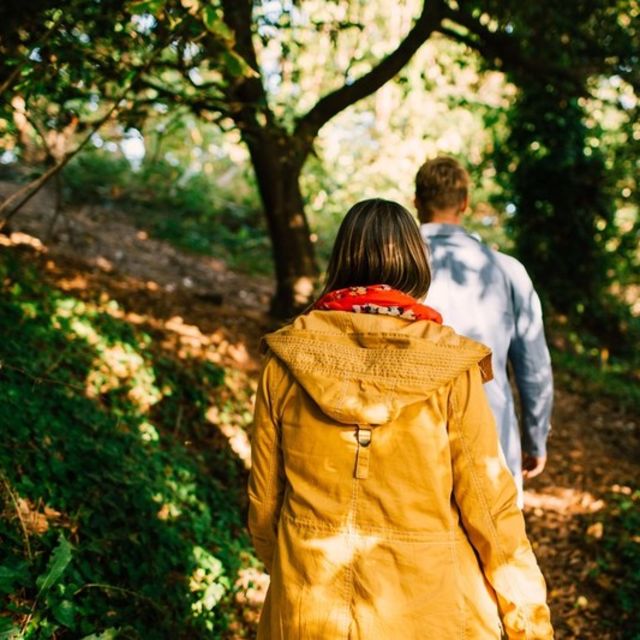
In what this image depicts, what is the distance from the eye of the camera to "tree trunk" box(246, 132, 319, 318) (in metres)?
7.19

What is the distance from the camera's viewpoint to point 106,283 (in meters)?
7.48

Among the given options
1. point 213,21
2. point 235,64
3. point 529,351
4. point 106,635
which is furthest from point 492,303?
point 106,635

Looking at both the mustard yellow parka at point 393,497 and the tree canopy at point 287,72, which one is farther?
the tree canopy at point 287,72

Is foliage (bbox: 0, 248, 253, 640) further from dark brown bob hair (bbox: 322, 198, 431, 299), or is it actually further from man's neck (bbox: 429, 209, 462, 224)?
man's neck (bbox: 429, 209, 462, 224)

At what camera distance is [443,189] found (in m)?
3.18

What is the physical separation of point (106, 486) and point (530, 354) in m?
2.49

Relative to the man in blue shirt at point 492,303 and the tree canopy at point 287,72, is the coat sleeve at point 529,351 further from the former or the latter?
the tree canopy at point 287,72

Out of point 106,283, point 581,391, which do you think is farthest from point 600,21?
point 106,283

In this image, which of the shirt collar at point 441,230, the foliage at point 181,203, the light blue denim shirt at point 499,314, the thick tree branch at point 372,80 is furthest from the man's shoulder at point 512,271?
the foliage at point 181,203

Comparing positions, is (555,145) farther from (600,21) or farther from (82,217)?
(82,217)

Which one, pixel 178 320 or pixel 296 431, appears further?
pixel 178 320

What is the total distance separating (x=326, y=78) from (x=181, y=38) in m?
11.5

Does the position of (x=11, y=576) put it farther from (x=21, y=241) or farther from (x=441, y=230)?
(x=21, y=241)

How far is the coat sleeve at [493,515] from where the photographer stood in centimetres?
185
